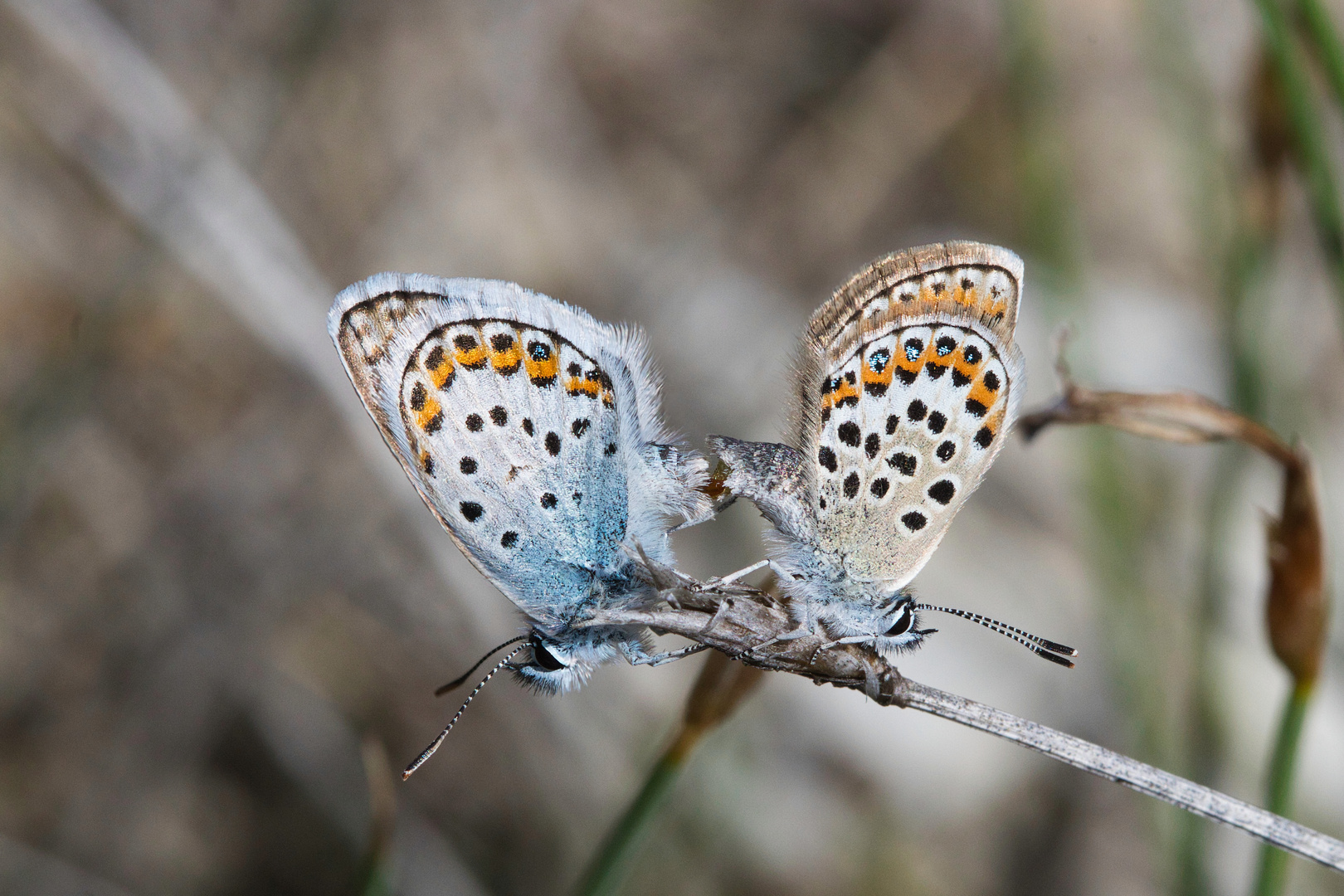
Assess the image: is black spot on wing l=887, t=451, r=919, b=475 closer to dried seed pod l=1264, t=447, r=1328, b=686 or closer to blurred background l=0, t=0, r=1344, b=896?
dried seed pod l=1264, t=447, r=1328, b=686

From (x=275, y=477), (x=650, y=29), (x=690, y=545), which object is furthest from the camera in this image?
(x=650, y=29)

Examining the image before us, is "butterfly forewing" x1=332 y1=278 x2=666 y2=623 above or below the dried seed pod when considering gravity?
below

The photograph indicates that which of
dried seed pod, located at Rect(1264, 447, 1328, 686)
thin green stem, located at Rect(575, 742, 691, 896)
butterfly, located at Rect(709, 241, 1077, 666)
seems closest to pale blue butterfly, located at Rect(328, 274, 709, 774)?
butterfly, located at Rect(709, 241, 1077, 666)

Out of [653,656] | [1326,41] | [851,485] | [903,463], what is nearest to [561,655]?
[653,656]

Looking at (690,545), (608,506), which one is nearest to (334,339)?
(608,506)

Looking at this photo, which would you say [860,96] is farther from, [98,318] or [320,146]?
[98,318]

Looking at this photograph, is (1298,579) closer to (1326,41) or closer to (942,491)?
(942,491)
